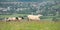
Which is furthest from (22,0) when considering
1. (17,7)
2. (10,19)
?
(10,19)

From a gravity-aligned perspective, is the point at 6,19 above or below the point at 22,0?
below

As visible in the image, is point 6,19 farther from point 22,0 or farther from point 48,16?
point 48,16

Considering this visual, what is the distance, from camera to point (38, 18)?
9.09ft

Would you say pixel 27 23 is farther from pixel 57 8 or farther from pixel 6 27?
pixel 57 8

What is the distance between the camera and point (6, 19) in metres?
2.77

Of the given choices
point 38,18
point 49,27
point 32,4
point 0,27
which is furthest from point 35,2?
point 0,27

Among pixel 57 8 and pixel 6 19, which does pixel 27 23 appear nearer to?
pixel 6 19

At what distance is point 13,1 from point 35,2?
344mm

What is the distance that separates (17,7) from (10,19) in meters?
0.22

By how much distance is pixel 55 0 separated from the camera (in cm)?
282

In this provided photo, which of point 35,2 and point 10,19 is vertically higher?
point 35,2

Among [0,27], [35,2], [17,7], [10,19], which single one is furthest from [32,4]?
[0,27]

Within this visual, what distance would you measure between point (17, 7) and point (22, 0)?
0.14 m

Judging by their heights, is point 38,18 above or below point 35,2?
below
